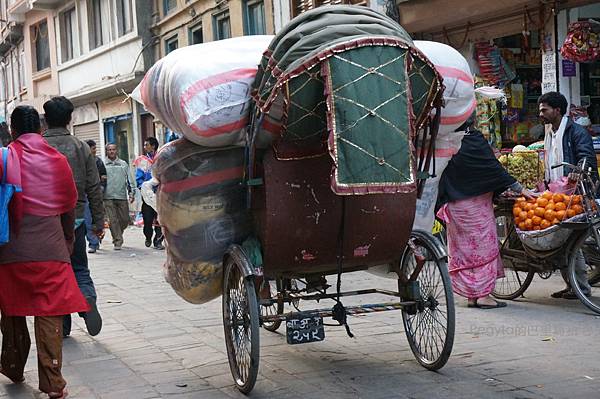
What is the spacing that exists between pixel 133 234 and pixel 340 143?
14.4m

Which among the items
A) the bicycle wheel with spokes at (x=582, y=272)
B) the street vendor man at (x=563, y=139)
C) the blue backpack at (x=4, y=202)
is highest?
the street vendor man at (x=563, y=139)

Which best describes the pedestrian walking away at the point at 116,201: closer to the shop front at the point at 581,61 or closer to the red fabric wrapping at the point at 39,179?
the shop front at the point at 581,61

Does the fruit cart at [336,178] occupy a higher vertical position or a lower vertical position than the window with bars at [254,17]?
lower

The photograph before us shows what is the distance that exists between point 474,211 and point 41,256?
12.6ft

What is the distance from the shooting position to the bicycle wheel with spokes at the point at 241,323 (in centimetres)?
467

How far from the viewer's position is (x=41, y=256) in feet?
16.3

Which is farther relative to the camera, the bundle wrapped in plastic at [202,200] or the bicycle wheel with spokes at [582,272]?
the bicycle wheel with spokes at [582,272]

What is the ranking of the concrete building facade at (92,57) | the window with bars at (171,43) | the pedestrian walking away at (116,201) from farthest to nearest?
the concrete building facade at (92,57) < the window with bars at (171,43) < the pedestrian walking away at (116,201)

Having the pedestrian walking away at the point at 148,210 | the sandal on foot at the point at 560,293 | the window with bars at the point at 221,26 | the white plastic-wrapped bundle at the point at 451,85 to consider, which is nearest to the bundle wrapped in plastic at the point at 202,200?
the white plastic-wrapped bundle at the point at 451,85

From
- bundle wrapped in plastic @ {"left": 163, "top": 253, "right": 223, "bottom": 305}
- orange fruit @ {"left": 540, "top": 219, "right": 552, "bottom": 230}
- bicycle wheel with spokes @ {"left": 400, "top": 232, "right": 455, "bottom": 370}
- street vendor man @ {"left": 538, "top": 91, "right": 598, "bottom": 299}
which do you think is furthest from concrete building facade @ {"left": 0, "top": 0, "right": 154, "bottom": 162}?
bicycle wheel with spokes @ {"left": 400, "top": 232, "right": 455, "bottom": 370}

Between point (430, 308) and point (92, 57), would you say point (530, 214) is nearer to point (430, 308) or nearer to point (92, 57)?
point (430, 308)

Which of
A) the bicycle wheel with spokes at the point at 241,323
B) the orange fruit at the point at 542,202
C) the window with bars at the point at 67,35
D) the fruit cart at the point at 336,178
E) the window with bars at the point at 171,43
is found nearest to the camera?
the fruit cart at the point at 336,178

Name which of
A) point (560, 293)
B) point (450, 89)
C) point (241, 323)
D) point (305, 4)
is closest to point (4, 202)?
point (241, 323)

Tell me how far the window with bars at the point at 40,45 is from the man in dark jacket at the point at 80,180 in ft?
86.9
